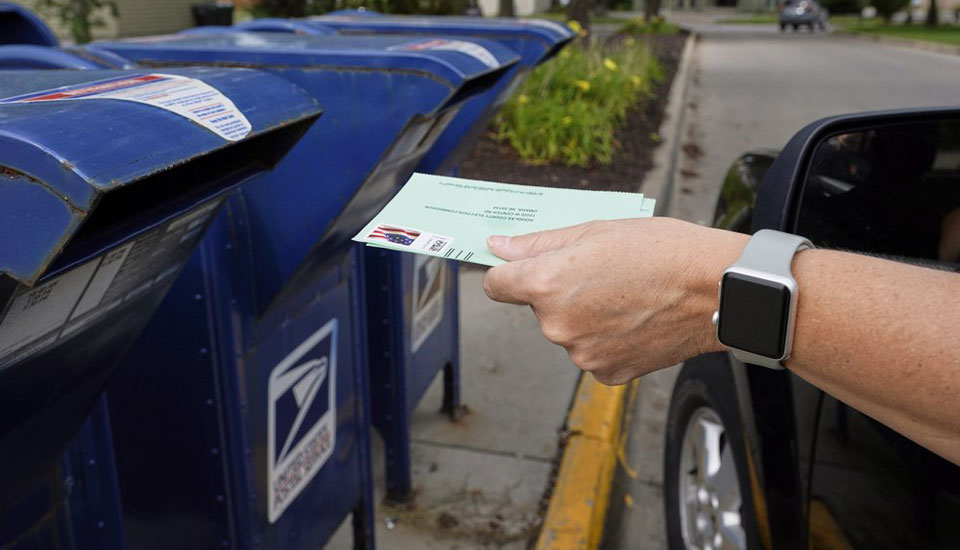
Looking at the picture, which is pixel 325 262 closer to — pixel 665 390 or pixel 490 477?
pixel 490 477

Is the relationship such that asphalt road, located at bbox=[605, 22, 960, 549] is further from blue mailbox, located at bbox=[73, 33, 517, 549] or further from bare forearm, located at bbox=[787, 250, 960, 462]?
bare forearm, located at bbox=[787, 250, 960, 462]

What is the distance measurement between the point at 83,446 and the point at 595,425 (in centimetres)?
251

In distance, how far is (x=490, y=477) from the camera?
3512 millimetres

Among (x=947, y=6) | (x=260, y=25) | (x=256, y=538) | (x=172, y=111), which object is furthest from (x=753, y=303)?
(x=947, y=6)

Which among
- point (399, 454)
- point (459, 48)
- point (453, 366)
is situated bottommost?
point (399, 454)

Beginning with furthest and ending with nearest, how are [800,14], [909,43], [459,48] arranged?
[800,14] < [909,43] < [459,48]

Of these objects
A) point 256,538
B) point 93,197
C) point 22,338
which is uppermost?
point 93,197

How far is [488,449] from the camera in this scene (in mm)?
3723

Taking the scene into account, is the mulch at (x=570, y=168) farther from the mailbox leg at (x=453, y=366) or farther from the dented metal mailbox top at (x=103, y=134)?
the dented metal mailbox top at (x=103, y=134)

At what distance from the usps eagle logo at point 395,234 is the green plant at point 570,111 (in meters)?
6.30

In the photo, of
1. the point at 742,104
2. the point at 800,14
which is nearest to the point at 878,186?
the point at 742,104

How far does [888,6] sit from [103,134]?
4702 cm

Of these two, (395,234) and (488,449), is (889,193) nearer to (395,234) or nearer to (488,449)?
(395,234)

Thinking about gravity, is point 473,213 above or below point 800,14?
below
